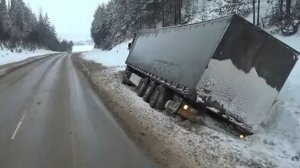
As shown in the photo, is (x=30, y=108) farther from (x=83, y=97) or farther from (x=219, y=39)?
(x=219, y=39)

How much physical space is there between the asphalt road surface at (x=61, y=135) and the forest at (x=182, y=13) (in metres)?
14.3

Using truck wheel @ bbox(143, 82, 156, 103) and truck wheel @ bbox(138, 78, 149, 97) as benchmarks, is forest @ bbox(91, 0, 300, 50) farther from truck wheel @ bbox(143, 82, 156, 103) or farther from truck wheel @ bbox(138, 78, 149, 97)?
truck wheel @ bbox(143, 82, 156, 103)

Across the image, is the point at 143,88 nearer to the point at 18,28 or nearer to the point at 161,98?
the point at 161,98

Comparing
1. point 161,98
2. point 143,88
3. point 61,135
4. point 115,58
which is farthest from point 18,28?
point 61,135

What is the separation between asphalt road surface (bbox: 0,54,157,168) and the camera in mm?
8992

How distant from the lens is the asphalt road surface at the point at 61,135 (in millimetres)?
8992

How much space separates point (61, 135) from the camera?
11.2 metres

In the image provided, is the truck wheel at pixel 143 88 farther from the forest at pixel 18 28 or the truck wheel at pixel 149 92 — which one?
the forest at pixel 18 28

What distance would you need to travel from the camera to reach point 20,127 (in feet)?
39.5

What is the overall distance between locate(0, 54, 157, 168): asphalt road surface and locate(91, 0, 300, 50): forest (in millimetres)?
14293

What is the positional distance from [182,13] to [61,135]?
56324 millimetres

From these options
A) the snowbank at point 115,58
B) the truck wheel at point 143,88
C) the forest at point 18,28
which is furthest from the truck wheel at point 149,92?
the forest at point 18,28

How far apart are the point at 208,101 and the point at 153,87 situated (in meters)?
5.67

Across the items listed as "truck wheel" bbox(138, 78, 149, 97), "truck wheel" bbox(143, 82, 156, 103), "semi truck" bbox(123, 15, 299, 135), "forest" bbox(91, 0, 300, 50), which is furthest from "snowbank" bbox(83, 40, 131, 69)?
"semi truck" bbox(123, 15, 299, 135)
